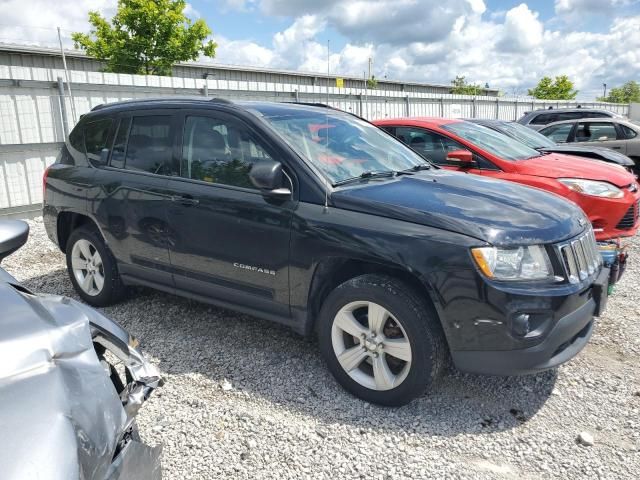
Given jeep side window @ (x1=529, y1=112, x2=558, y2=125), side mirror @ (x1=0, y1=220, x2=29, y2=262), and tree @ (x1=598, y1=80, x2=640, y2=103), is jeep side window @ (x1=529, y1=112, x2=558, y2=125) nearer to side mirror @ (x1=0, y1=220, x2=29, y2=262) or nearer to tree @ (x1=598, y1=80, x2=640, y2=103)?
side mirror @ (x1=0, y1=220, x2=29, y2=262)

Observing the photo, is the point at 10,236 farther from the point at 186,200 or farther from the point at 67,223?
the point at 67,223

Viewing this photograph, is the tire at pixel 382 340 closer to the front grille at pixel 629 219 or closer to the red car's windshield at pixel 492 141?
the front grille at pixel 629 219

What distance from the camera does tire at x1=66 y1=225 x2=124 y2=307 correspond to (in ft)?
14.6

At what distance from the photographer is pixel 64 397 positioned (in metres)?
1.53

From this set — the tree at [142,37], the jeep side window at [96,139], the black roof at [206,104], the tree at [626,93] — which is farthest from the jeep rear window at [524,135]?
the tree at [626,93]

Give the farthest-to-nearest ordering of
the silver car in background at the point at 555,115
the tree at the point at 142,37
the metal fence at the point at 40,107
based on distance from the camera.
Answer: the tree at the point at 142,37 < the silver car in background at the point at 555,115 < the metal fence at the point at 40,107

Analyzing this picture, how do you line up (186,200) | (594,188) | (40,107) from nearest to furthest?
(186,200)
(594,188)
(40,107)

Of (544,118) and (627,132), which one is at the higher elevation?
(544,118)

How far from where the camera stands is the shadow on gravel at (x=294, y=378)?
2979 millimetres

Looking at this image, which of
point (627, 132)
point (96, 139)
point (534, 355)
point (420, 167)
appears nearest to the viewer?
point (534, 355)

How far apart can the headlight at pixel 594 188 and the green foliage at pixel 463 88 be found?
4315 cm

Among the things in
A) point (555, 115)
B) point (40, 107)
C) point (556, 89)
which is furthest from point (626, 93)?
point (40, 107)

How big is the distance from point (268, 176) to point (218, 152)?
0.75 metres

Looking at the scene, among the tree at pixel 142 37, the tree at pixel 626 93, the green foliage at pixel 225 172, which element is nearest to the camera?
the green foliage at pixel 225 172
